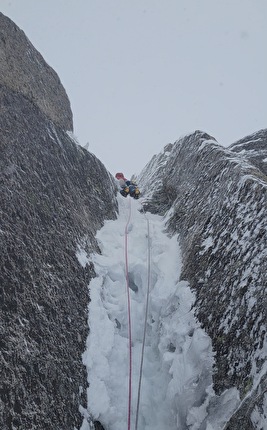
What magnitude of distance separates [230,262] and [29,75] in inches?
366

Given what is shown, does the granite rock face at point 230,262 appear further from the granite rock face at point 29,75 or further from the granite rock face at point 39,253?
the granite rock face at point 29,75

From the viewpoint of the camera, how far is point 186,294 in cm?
732

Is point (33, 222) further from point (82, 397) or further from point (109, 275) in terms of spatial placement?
point (82, 397)

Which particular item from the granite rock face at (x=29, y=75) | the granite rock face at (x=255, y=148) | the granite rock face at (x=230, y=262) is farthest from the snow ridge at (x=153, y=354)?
the granite rock face at (x=255, y=148)

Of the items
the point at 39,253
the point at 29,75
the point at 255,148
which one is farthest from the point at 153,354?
the point at 255,148

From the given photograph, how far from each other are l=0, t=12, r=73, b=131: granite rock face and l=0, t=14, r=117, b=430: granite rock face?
6 cm

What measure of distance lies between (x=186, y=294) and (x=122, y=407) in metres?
2.74

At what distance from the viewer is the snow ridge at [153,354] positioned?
5102mm

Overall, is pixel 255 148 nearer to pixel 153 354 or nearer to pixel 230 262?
pixel 230 262

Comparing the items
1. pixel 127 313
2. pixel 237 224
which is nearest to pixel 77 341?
pixel 127 313

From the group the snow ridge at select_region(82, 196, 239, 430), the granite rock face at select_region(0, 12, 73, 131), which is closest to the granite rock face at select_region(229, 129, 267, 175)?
the snow ridge at select_region(82, 196, 239, 430)

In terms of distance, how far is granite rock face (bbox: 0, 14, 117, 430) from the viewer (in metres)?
4.40

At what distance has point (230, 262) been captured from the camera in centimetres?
668

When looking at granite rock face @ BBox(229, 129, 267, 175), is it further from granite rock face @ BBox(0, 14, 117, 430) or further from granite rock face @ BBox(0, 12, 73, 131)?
granite rock face @ BBox(0, 12, 73, 131)
